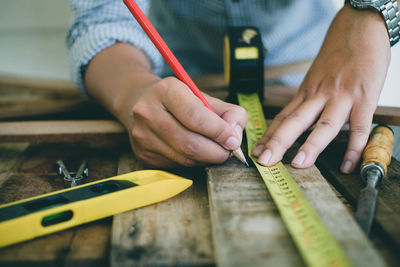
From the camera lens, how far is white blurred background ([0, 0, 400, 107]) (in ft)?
11.9

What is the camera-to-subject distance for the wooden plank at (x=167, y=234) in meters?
0.58

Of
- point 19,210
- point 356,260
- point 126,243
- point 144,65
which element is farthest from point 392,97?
point 19,210

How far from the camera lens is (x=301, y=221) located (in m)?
0.60

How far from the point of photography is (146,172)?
2.57 feet

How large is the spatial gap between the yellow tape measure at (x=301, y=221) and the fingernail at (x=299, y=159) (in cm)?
3

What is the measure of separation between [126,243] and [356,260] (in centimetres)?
40

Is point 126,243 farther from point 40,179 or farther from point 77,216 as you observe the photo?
point 40,179

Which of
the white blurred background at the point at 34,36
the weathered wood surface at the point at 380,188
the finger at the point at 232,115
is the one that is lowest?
the white blurred background at the point at 34,36

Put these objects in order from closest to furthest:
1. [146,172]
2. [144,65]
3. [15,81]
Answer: [146,172] → [144,65] → [15,81]

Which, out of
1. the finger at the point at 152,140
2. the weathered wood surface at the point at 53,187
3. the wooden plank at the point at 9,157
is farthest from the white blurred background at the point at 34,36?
the finger at the point at 152,140

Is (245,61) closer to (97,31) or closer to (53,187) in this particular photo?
(97,31)

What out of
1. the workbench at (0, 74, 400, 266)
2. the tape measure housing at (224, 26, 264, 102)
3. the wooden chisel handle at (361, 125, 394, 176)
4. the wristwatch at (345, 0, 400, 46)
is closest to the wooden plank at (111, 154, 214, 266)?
the workbench at (0, 74, 400, 266)

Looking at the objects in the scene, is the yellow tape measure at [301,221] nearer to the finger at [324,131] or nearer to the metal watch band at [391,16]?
the finger at [324,131]

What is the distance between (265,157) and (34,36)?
3.81 m
